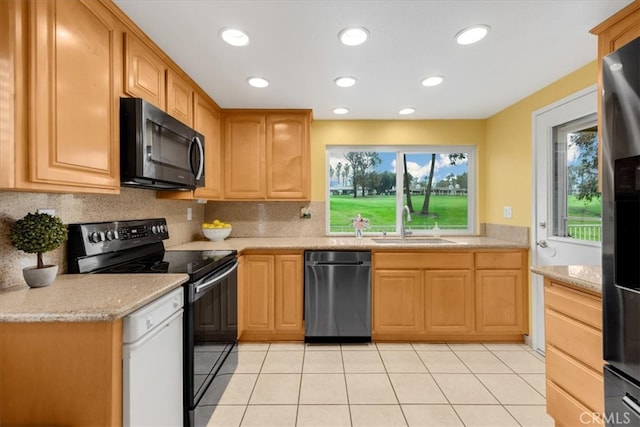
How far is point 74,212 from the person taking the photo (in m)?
1.65

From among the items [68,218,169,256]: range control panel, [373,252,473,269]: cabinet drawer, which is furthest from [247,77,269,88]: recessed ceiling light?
[373,252,473,269]: cabinet drawer

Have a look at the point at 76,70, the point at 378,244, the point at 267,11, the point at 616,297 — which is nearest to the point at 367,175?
the point at 378,244

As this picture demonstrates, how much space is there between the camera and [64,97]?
123cm

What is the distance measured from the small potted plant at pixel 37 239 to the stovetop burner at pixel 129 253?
310 mm

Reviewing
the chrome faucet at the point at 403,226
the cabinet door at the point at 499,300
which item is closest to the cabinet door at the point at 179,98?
the chrome faucet at the point at 403,226

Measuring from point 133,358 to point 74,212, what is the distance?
1.00m

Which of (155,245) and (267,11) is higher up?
(267,11)

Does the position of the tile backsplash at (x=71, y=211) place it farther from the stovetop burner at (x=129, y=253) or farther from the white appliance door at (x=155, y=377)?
the white appliance door at (x=155, y=377)

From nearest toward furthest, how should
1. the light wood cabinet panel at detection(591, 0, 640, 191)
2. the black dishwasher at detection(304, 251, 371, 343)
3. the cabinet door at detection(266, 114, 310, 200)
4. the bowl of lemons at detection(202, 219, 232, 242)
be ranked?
1. the light wood cabinet panel at detection(591, 0, 640, 191)
2. the black dishwasher at detection(304, 251, 371, 343)
3. the bowl of lemons at detection(202, 219, 232, 242)
4. the cabinet door at detection(266, 114, 310, 200)

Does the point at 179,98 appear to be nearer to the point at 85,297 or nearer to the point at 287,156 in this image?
the point at 287,156

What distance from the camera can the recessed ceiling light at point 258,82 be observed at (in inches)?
93.5

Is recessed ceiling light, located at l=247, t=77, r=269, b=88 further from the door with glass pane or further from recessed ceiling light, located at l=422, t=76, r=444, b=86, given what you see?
the door with glass pane

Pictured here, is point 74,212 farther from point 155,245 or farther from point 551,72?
point 551,72

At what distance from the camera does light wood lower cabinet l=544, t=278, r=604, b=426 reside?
1370 millimetres
